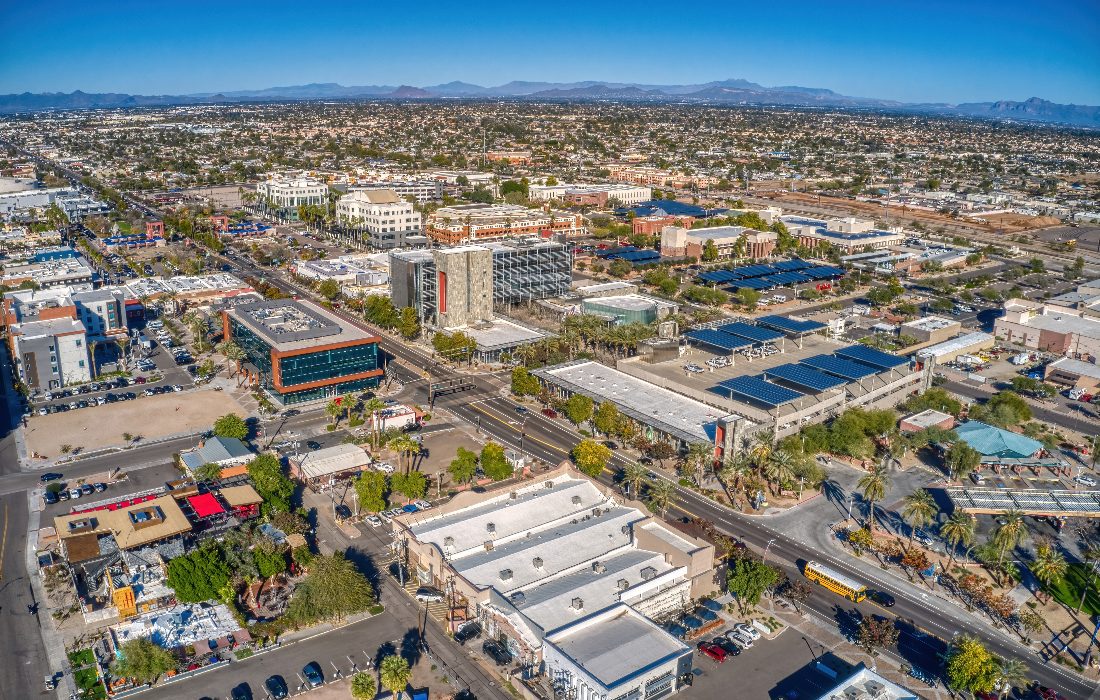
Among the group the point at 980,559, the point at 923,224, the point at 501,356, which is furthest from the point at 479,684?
the point at 923,224

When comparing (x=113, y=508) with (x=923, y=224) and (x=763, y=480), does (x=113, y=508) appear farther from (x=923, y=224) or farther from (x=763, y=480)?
(x=923, y=224)

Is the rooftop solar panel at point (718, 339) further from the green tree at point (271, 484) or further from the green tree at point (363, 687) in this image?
the green tree at point (363, 687)

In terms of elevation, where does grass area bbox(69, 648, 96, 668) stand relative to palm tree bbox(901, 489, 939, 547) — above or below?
below

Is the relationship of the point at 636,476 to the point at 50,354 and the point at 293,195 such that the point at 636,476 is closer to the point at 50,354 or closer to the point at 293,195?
the point at 50,354

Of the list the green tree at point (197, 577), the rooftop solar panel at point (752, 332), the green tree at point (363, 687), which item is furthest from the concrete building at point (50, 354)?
the rooftop solar panel at point (752, 332)

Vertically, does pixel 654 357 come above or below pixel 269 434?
above

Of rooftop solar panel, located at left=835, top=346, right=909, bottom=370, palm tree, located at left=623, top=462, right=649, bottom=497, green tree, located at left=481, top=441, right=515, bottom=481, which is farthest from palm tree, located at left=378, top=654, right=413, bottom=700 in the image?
rooftop solar panel, located at left=835, top=346, right=909, bottom=370

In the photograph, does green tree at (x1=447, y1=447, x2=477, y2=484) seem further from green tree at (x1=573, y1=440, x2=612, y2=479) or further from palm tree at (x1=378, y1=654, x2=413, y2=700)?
palm tree at (x1=378, y1=654, x2=413, y2=700)
